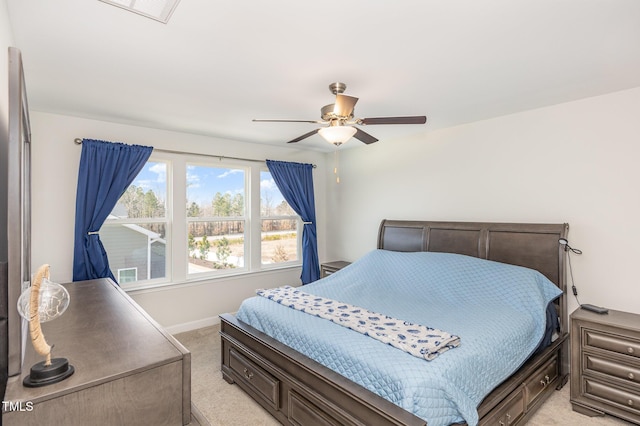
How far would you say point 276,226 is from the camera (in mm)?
4867

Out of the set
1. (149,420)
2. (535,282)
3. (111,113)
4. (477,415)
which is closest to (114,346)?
(149,420)

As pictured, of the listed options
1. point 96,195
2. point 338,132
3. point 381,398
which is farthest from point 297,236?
point 381,398

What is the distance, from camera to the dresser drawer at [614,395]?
2191mm

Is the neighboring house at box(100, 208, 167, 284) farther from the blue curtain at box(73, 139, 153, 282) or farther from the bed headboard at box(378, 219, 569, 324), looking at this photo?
the bed headboard at box(378, 219, 569, 324)

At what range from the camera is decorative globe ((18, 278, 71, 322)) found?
3.27 feet

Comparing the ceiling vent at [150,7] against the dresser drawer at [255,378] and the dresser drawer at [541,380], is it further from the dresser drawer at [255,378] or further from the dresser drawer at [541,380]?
the dresser drawer at [541,380]

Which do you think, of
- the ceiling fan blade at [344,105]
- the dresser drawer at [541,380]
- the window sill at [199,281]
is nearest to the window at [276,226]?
the window sill at [199,281]

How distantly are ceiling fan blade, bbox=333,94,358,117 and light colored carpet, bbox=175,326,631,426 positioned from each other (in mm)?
2203

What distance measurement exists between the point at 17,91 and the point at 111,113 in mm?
2368

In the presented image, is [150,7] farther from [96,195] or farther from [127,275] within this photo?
[127,275]

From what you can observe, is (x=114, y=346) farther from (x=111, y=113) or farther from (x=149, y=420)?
(x=111, y=113)

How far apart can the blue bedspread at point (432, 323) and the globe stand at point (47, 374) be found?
1.33 meters

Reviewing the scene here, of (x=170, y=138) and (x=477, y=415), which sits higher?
(x=170, y=138)

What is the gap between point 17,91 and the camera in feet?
3.57
